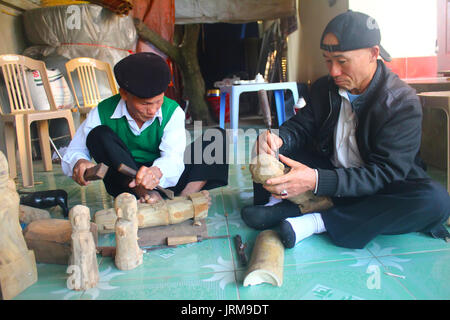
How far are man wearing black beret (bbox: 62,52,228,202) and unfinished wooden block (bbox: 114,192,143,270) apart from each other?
247mm

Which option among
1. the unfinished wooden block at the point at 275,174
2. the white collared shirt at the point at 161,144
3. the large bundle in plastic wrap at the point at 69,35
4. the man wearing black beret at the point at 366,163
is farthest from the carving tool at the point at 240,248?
the large bundle in plastic wrap at the point at 69,35

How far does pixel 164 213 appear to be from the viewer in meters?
2.03

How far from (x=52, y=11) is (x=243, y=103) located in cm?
587

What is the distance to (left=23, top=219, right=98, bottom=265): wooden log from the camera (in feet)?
5.80

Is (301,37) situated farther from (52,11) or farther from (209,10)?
(52,11)

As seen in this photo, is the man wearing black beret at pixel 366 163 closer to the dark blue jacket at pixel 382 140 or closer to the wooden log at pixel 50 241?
the dark blue jacket at pixel 382 140

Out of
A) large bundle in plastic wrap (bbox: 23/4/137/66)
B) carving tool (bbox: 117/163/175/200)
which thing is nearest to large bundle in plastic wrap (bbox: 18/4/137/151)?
large bundle in plastic wrap (bbox: 23/4/137/66)

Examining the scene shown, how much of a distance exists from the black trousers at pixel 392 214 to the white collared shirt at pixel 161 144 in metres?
0.91

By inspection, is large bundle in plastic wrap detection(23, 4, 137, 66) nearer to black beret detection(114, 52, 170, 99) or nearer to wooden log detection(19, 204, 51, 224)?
wooden log detection(19, 204, 51, 224)

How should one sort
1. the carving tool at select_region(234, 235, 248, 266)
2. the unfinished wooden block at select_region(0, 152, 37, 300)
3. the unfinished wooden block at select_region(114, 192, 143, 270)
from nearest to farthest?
1. the unfinished wooden block at select_region(0, 152, 37, 300)
2. the unfinished wooden block at select_region(114, 192, 143, 270)
3. the carving tool at select_region(234, 235, 248, 266)

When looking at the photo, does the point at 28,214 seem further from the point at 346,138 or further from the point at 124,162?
the point at 346,138

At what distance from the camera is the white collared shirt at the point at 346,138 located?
1.94 meters

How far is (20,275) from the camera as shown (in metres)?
1.51
